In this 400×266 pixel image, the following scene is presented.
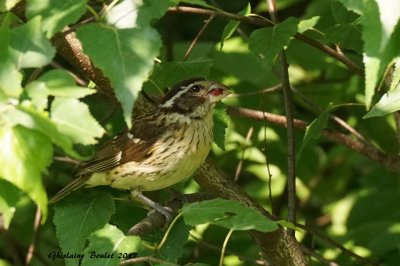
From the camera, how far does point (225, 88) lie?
4621 millimetres

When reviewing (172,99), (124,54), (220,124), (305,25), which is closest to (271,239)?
(220,124)

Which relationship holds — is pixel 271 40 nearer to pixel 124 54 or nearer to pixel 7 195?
pixel 124 54

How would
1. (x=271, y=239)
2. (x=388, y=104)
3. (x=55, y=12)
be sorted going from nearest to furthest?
(x=55, y=12) → (x=388, y=104) → (x=271, y=239)

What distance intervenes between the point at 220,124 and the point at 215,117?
0.08 m

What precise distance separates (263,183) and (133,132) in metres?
1.73

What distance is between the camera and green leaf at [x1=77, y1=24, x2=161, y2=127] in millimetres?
2580

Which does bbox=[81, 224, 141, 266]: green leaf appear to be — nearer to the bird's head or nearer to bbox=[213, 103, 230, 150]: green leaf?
bbox=[213, 103, 230, 150]: green leaf

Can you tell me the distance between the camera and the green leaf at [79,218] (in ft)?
12.3

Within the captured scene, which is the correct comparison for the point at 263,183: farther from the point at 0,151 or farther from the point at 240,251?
the point at 0,151

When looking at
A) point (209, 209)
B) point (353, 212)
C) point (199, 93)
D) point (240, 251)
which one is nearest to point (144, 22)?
point (209, 209)

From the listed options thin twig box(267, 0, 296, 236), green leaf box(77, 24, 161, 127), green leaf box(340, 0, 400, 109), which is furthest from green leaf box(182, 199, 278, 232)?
thin twig box(267, 0, 296, 236)

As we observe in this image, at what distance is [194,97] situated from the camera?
4.75 m

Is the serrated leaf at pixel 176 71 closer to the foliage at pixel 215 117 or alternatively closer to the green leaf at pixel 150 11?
the foliage at pixel 215 117

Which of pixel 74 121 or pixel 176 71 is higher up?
pixel 74 121
